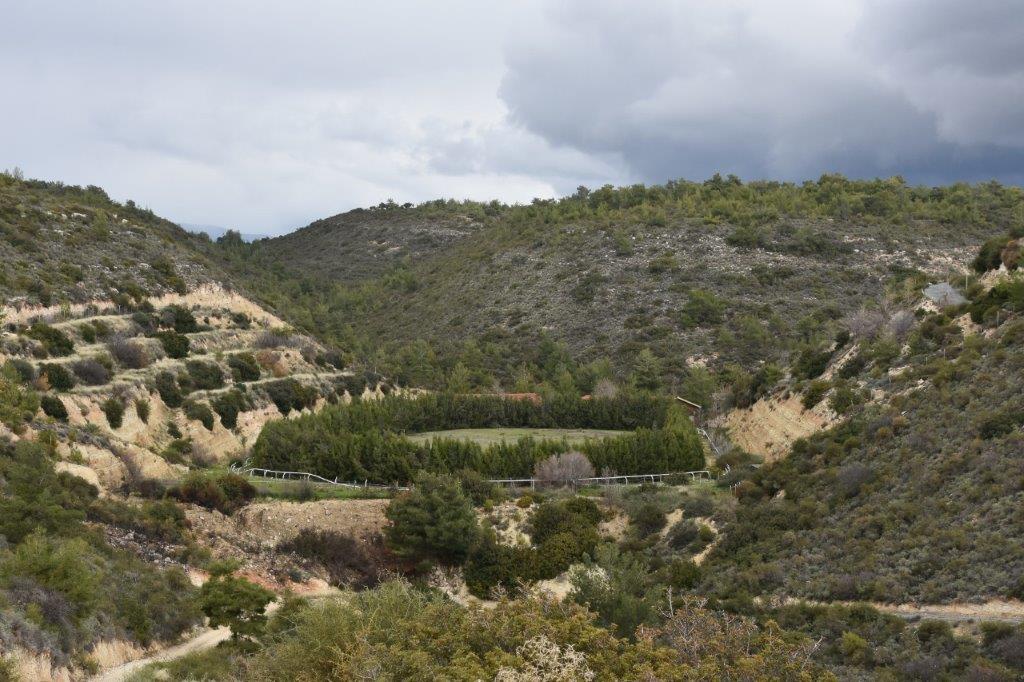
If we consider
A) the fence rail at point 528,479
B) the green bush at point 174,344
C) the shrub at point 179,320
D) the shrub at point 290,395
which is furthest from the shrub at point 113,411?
the shrub at point 179,320

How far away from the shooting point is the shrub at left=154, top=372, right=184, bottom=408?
173 feet

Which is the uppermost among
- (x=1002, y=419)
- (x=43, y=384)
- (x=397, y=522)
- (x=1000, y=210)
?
(x=1000, y=210)

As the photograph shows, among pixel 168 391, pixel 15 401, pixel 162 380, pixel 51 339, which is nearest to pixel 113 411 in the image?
pixel 168 391

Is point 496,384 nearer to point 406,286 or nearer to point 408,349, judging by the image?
point 408,349

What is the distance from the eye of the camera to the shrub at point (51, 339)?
51000mm

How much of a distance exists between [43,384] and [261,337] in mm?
23194

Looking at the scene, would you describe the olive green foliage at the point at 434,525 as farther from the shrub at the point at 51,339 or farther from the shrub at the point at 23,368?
the shrub at the point at 51,339

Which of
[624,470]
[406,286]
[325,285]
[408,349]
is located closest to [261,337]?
[408,349]

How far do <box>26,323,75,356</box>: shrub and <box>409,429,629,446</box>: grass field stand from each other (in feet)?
64.1

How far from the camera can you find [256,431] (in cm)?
5672

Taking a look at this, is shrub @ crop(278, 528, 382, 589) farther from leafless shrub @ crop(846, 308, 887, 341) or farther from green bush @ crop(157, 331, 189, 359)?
leafless shrub @ crop(846, 308, 887, 341)

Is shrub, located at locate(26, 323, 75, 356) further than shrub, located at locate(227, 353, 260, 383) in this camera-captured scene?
No

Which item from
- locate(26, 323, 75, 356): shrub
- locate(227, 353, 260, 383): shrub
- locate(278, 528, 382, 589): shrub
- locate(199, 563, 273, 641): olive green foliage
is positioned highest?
locate(26, 323, 75, 356): shrub

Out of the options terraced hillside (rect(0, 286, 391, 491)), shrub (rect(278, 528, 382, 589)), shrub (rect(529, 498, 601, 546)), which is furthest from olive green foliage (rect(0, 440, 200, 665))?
shrub (rect(529, 498, 601, 546))
